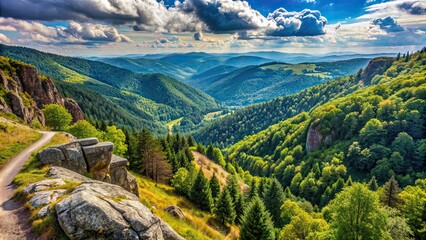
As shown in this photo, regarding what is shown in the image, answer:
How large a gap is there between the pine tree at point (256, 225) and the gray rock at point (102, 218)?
921 inches

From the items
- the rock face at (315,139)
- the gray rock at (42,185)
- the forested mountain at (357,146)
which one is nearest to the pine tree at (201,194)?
the gray rock at (42,185)

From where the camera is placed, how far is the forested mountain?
95.1 meters

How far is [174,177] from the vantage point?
61031 mm

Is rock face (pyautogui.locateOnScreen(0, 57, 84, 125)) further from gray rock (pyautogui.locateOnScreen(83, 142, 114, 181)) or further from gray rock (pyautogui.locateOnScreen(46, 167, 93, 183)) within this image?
gray rock (pyautogui.locateOnScreen(46, 167, 93, 183))

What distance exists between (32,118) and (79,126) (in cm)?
2813

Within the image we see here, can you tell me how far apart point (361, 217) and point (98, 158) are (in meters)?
31.3

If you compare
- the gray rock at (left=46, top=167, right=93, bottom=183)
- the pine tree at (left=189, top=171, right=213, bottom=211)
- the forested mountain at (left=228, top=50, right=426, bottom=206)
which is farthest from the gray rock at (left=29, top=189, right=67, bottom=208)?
the forested mountain at (left=228, top=50, right=426, bottom=206)

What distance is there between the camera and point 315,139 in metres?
140

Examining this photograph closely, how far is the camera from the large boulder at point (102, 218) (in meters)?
13.7

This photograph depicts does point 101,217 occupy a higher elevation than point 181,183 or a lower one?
higher

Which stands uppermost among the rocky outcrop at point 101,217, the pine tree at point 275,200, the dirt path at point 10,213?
the rocky outcrop at point 101,217

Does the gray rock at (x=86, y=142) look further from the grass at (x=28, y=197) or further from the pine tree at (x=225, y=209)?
the pine tree at (x=225, y=209)

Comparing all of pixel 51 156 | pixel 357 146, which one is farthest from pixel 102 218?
pixel 357 146

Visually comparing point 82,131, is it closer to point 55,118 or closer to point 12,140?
point 55,118
